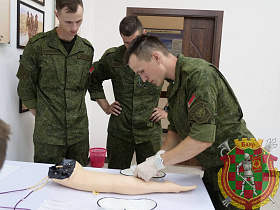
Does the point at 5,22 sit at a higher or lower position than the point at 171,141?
higher

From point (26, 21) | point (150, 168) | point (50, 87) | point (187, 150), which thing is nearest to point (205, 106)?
point (187, 150)

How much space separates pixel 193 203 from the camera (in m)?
1.20

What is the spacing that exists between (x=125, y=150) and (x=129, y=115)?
28cm

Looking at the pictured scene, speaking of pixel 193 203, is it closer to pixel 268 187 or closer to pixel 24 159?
pixel 268 187

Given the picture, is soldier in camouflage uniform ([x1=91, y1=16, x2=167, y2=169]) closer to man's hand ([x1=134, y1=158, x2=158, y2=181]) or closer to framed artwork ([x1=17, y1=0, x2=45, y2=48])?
framed artwork ([x1=17, y1=0, x2=45, y2=48])

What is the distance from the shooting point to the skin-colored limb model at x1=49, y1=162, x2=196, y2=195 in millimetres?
1251

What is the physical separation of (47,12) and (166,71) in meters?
1.47

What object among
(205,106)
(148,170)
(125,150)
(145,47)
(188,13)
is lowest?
(125,150)

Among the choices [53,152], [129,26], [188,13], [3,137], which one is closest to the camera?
[3,137]

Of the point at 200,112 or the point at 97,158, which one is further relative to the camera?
the point at 97,158

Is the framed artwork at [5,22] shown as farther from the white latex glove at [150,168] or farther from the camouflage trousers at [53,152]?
the white latex glove at [150,168]

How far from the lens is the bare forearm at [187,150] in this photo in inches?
47.7

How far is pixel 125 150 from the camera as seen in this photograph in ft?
7.13

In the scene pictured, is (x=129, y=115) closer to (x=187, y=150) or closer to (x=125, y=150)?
(x=125, y=150)
